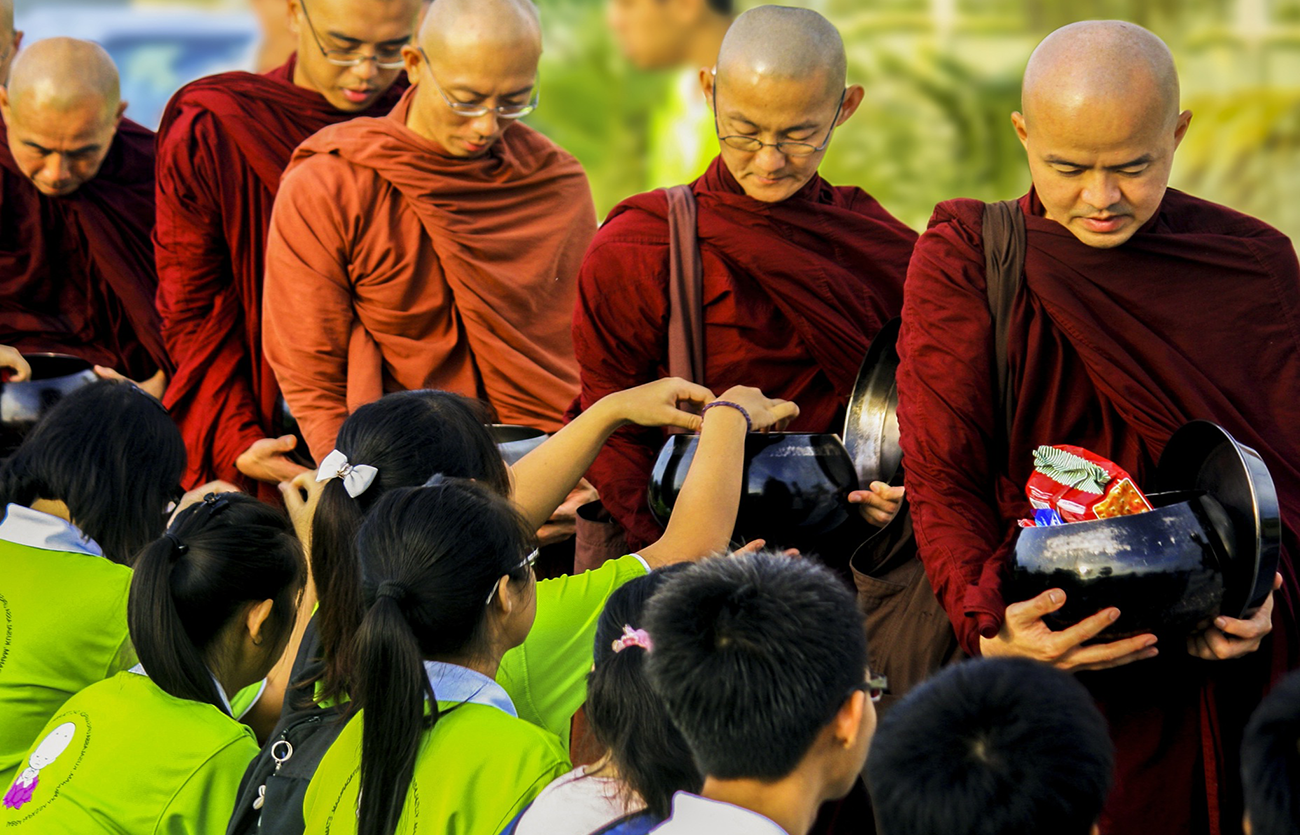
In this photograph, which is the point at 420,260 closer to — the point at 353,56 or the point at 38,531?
the point at 353,56

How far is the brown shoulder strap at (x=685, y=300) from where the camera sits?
3332 millimetres

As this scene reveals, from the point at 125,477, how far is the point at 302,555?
635 mm

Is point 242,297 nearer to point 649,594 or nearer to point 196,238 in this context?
point 196,238

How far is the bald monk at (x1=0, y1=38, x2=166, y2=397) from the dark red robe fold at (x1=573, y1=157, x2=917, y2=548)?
1.93 metres

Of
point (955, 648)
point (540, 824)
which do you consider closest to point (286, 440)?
point (955, 648)

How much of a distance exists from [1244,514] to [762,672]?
958 millimetres

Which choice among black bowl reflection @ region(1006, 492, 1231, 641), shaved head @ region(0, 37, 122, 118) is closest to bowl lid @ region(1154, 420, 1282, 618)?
black bowl reflection @ region(1006, 492, 1231, 641)

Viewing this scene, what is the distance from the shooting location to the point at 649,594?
7.01 feet

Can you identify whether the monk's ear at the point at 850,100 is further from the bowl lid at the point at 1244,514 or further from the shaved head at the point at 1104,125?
the bowl lid at the point at 1244,514

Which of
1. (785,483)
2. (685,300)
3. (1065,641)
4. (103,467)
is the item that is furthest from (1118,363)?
(103,467)

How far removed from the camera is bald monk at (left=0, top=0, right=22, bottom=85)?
5246 millimetres

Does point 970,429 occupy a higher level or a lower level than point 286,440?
higher

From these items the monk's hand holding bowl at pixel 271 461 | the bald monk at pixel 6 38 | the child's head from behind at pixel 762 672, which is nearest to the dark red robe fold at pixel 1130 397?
the child's head from behind at pixel 762 672

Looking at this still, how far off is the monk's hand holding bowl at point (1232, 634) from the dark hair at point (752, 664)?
2.73 ft
